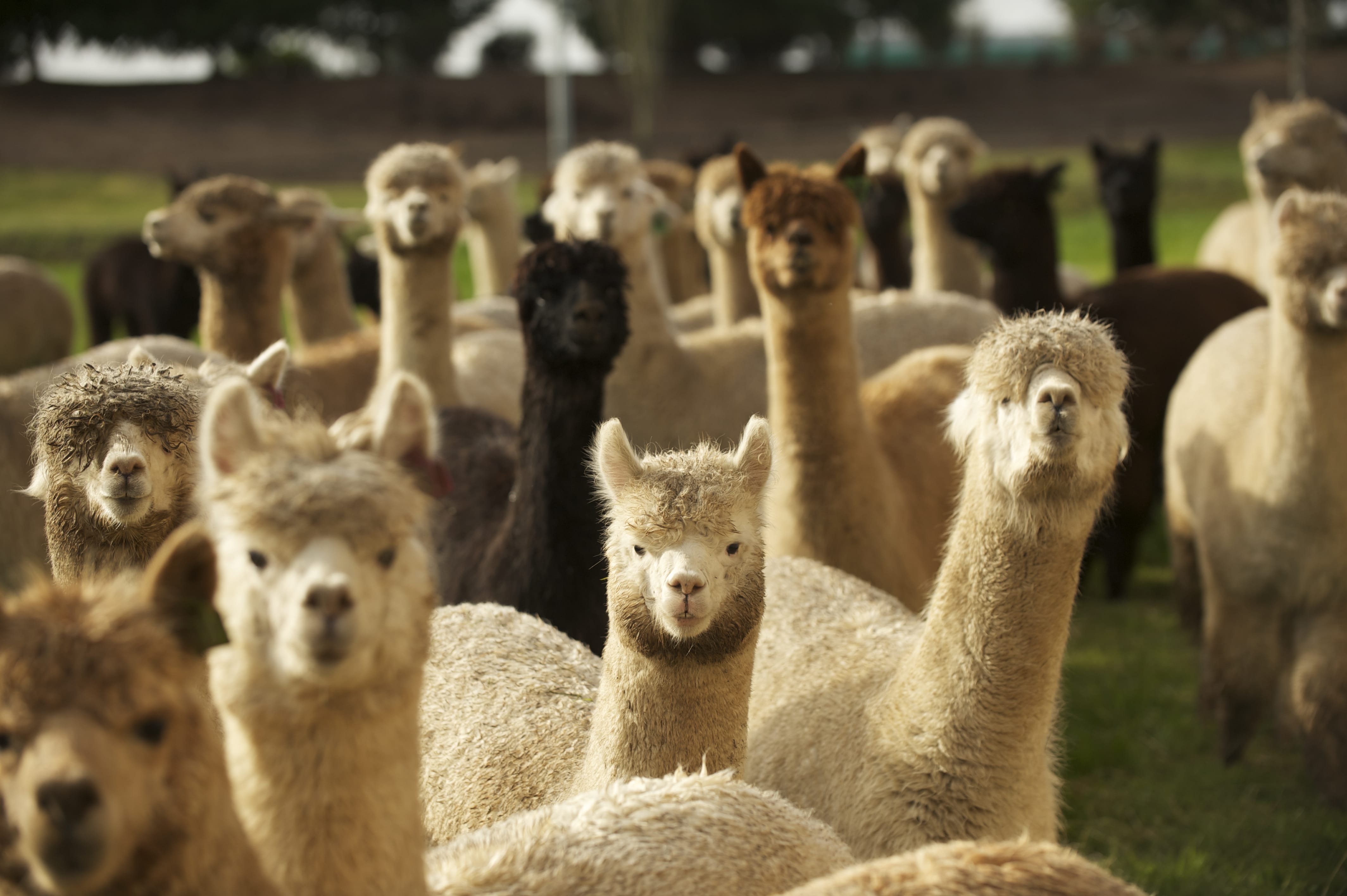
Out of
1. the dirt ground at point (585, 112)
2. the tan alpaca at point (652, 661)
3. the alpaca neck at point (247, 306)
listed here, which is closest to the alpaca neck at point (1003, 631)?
the tan alpaca at point (652, 661)

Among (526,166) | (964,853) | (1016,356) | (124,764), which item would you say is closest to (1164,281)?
(1016,356)

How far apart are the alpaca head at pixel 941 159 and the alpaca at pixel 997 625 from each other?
5.45 m

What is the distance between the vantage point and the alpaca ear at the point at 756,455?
3.56 meters

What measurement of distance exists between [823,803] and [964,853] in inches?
49.6

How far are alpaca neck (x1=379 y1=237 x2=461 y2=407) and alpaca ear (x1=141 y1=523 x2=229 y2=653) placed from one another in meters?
4.40

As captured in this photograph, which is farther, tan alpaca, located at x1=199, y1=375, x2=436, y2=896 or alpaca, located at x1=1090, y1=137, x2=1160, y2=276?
alpaca, located at x1=1090, y1=137, x2=1160, y2=276

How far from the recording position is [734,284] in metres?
8.55

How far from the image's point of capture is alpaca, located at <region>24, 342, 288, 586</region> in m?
3.13

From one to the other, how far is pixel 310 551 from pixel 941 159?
7324mm

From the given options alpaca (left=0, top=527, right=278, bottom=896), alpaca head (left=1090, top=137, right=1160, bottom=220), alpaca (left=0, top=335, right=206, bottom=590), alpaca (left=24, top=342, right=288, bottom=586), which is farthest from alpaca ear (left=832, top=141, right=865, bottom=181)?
alpaca head (left=1090, top=137, right=1160, bottom=220)

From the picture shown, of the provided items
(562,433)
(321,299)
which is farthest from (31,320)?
(562,433)

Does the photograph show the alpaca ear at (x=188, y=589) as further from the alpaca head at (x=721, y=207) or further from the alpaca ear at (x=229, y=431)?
the alpaca head at (x=721, y=207)

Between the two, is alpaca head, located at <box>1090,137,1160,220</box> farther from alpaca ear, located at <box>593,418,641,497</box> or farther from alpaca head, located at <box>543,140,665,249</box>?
alpaca ear, located at <box>593,418,641,497</box>

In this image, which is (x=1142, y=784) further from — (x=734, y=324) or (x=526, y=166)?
(x=526, y=166)
